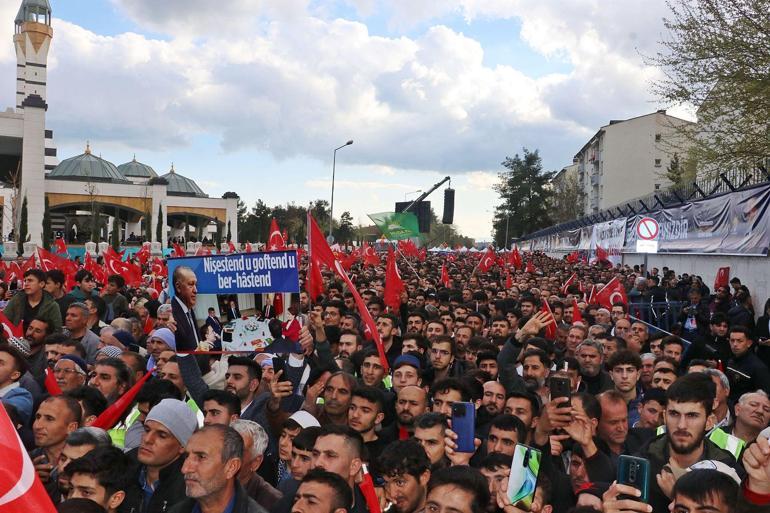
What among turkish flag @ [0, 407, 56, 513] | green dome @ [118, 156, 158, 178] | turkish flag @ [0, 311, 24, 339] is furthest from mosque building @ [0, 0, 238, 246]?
turkish flag @ [0, 407, 56, 513]

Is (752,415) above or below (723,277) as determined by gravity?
below

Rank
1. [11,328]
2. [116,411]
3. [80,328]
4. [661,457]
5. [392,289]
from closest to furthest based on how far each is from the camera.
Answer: [661,457], [116,411], [11,328], [80,328], [392,289]

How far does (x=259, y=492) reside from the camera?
4.45m

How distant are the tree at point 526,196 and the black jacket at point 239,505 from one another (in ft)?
267

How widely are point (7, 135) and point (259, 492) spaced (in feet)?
187

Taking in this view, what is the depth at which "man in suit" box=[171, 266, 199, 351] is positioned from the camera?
624 centimetres

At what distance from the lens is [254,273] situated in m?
6.61

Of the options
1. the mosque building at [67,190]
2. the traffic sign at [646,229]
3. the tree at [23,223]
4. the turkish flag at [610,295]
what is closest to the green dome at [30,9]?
the mosque building at [67,190]

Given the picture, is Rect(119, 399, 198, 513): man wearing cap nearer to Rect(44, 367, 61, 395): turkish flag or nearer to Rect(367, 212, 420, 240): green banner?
Rect(44, 367, 61, 395): turkish flag

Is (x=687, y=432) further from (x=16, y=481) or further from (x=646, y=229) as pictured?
(x=646, y=229)

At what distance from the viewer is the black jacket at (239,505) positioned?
3871mm

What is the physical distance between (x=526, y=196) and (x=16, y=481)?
8396cm

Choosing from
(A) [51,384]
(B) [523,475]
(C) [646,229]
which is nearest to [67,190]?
(C) [646,229]

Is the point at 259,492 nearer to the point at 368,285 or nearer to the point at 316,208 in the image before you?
the point at 368,285
